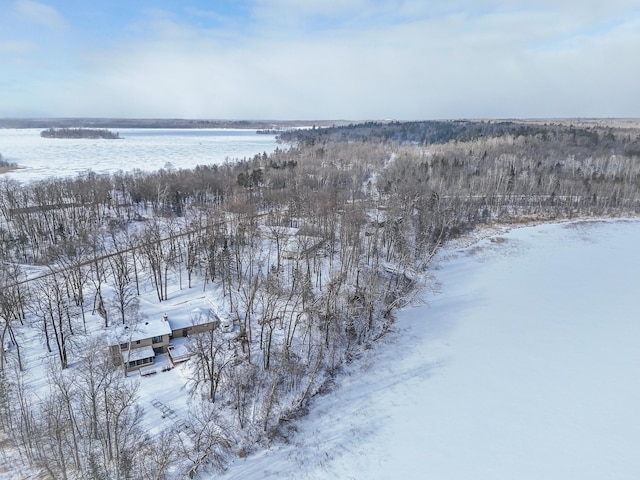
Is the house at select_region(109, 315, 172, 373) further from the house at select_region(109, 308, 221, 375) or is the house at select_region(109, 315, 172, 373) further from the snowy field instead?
the snowy field

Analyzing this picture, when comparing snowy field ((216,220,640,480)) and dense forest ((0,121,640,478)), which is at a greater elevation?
dense forest ((0,121,640,478))

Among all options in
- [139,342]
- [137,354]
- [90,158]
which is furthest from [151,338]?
[90,158]

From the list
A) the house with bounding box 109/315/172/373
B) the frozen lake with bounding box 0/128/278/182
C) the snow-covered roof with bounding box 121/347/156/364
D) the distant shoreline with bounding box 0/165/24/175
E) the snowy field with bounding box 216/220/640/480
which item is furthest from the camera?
the frozen lake with bounding box 0/128/278/182

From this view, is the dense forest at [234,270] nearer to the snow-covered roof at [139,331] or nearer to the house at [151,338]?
the house at [151,338]

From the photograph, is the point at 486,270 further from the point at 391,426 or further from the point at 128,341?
the point at 128,341

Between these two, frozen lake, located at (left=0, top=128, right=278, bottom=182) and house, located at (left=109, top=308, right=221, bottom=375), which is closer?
house, located at (left=109, top=308, right=221, bottom=375)

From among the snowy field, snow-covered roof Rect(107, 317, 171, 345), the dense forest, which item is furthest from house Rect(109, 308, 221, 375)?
the snowy field
